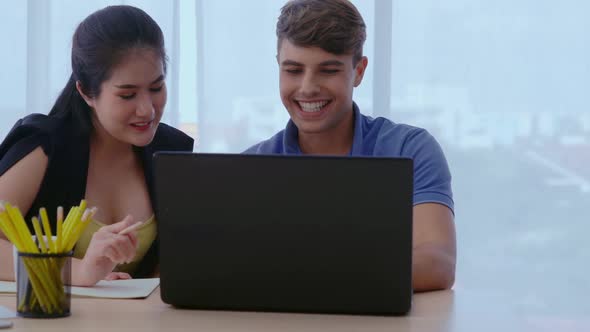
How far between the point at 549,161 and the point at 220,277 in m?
1.77

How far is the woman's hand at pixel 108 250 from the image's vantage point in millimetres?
1410

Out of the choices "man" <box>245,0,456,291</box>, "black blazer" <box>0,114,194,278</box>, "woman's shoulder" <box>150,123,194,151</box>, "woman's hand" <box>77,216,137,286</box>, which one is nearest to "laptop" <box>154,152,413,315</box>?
"woman's hand" <box>77,216,137,286</box>

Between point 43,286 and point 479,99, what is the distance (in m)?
1.81

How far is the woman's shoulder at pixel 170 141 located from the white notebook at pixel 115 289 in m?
0.54

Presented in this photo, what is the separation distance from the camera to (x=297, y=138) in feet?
6.34

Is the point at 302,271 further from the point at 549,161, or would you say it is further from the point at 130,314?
the point at 549,161

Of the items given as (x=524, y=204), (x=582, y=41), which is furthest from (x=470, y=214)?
(x=582, y=41)

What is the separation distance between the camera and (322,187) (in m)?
1.22

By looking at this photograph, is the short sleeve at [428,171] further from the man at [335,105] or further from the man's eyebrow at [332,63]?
the man's eyebrow at [332,63]

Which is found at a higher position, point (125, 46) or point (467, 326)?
point (125, 46)

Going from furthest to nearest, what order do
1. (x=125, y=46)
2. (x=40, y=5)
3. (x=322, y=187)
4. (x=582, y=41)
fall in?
(x=40, y=5)
(x=582, y=41)
(x=125, y=46)
(x=322, y=187)

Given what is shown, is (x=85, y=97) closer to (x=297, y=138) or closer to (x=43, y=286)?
(x=297, y=138)

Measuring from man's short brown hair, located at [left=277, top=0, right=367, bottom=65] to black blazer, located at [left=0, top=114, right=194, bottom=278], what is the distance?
0.51 metres

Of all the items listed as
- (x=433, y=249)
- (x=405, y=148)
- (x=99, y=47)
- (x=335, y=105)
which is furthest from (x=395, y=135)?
(x=99, y=47)
